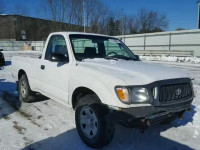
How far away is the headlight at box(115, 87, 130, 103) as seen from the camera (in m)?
2.81

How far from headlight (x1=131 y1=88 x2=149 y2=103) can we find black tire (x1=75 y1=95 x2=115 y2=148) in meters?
0.46

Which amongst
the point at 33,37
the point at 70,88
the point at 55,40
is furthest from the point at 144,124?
the point at 33,37

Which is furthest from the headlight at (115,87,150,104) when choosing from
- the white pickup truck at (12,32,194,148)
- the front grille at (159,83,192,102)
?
the front grille at (159,83,192,102)

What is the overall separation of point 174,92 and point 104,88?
105 centimetres

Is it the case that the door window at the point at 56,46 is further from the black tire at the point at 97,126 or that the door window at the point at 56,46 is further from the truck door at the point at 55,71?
the black tire at the point at 97,126

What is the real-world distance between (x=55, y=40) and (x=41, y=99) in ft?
6.94

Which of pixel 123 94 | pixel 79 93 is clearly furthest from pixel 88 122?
pixel 123 94

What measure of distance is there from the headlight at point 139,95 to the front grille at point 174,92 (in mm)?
227

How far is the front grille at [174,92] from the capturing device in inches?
116

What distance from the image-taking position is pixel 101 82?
3010mm

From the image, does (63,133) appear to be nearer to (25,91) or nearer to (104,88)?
(104,88)

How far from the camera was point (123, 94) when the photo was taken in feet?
9.26

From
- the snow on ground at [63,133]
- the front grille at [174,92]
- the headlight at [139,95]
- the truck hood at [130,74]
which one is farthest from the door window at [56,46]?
the front grille at [174,92]

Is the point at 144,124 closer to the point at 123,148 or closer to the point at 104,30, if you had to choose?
the point at 123,148
